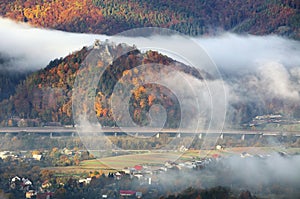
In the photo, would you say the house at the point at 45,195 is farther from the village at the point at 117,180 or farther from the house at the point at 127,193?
the house at the point at 127,193

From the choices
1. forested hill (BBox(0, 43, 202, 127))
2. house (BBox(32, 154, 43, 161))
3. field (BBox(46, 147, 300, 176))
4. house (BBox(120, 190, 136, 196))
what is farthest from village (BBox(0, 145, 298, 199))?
forested hill (BBox(0, 43, 202, 127))

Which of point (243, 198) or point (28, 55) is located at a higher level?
point (28, 55)

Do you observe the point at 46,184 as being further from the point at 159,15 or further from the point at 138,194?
the point at 159,15

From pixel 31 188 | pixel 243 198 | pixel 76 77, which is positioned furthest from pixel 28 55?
pixel 243 198

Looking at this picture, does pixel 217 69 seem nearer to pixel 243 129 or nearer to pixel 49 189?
pixel 243 129

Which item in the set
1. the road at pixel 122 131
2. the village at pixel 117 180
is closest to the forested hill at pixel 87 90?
Answer: the road at pixel 122 131

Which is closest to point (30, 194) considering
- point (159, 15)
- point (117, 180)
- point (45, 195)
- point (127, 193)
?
point (45, 195)
